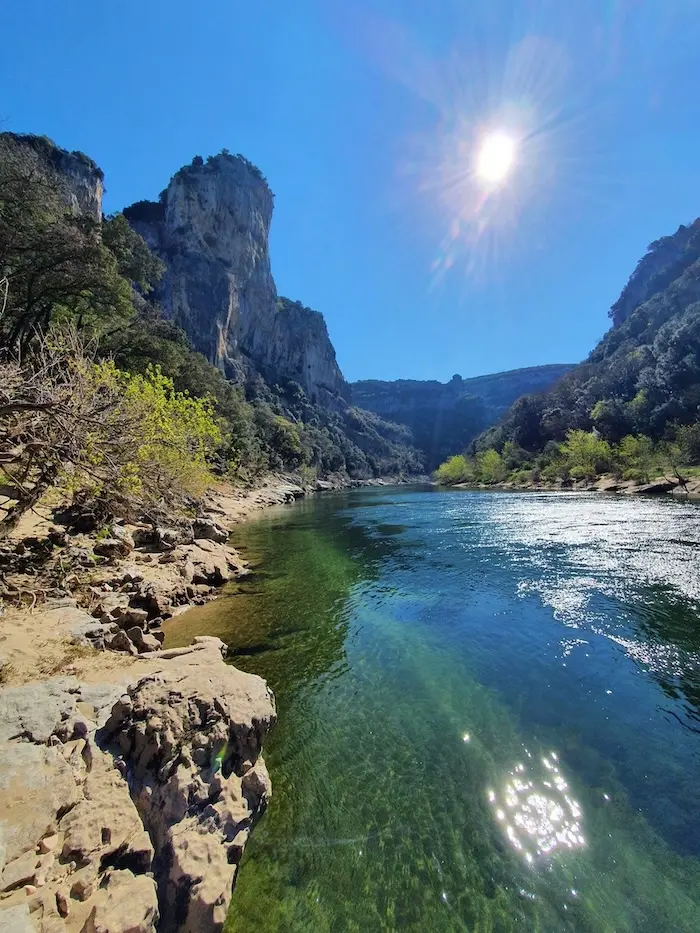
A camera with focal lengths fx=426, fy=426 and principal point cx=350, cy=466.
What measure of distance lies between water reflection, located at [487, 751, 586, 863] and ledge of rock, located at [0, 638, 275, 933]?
3.02 meters

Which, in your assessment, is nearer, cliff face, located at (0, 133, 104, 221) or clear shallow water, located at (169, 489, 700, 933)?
clear shallow water, located at (169, 489, 700, 933)

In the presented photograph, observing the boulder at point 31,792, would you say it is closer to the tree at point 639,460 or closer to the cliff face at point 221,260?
Result: the tree at point 639,460

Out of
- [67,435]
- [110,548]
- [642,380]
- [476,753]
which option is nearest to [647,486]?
[476,753]

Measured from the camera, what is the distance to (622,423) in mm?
82812

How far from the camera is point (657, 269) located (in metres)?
162

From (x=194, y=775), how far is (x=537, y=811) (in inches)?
166

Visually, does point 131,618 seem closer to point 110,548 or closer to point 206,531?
point 110,548

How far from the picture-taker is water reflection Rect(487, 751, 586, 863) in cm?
489

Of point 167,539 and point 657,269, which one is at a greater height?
point 657,269

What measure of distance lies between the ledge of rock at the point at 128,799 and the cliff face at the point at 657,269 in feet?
605

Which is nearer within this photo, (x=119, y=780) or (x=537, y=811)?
(x=119, y=780)

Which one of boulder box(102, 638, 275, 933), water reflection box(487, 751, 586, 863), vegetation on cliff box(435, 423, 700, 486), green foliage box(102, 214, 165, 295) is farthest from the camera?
vegetation on cliff box(435, 423, 700, 486)

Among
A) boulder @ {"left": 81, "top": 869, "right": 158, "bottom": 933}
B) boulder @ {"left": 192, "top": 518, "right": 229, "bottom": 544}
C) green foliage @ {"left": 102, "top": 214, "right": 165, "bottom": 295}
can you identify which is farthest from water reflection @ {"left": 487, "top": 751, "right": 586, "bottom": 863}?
green foliage @ {"left": 102, "top": 214, "right": 165, "bottom": 295}

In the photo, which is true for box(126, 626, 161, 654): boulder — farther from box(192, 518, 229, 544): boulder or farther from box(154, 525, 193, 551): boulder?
box(192, 518, 229, 544): boulder
